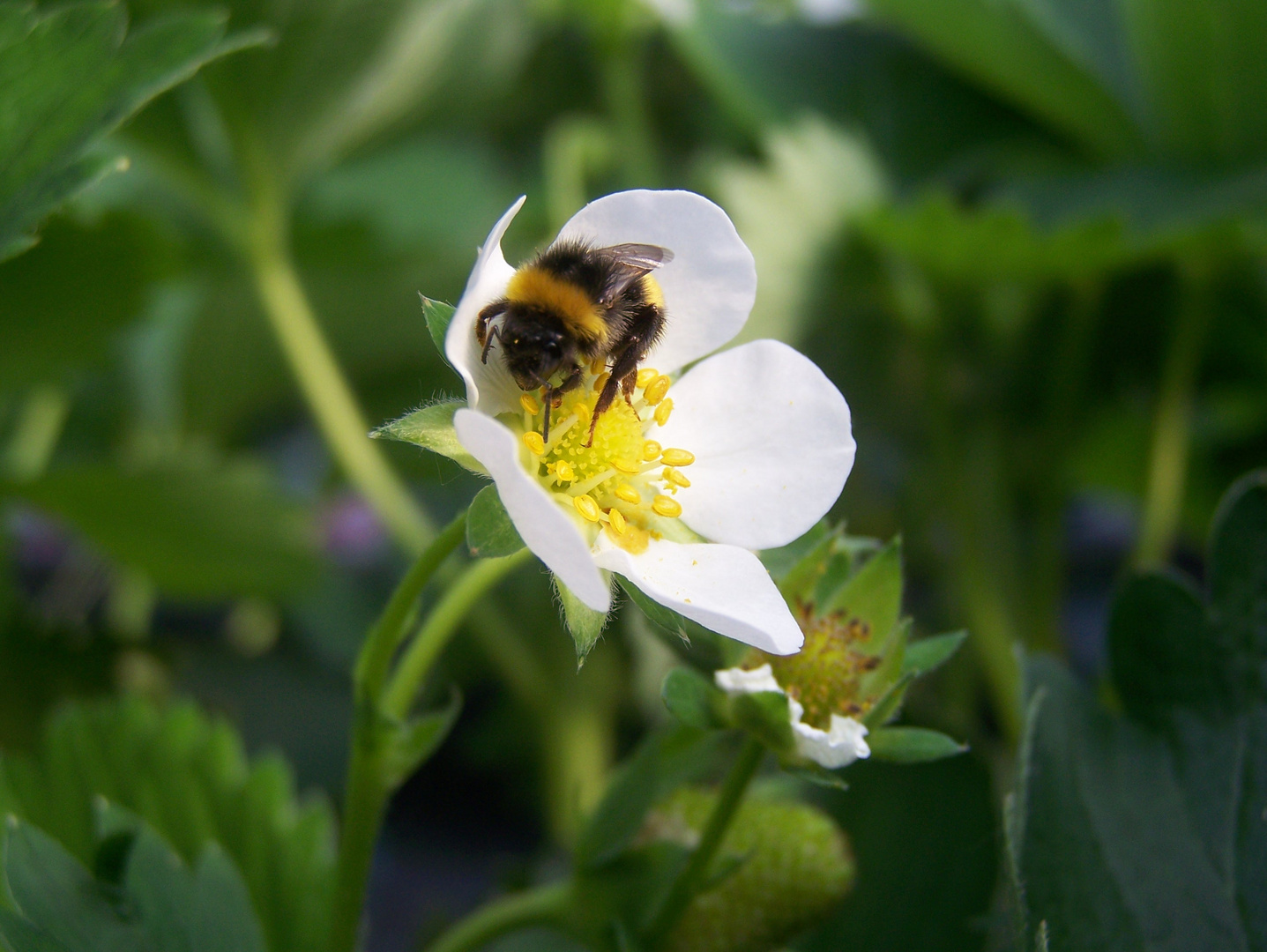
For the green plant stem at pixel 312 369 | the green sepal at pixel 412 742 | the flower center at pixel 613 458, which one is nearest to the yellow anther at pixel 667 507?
the flower center at pixel 613 458

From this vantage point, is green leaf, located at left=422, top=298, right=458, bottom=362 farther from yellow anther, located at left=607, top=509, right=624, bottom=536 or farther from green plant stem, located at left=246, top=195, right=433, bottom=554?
green plant stem, located at left=246, top=195, right=433, bottom=554

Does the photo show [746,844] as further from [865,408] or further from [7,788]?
[865,408]

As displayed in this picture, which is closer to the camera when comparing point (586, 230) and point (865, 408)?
point (586, 230)

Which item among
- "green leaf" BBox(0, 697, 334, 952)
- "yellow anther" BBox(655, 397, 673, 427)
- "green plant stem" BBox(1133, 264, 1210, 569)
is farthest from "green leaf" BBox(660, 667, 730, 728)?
"green plant stem" BBox(1133, 264, 1210, 569)

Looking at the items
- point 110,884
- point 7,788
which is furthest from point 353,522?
point 110,884

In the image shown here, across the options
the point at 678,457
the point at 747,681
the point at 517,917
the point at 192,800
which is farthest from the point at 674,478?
the point at 192,800

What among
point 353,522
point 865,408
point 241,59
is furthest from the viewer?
point 353,522

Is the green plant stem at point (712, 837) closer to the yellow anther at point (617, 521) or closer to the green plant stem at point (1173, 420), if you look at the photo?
the yellow anther at point (617, 521)

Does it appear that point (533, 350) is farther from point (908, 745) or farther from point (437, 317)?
point (908, 745)
